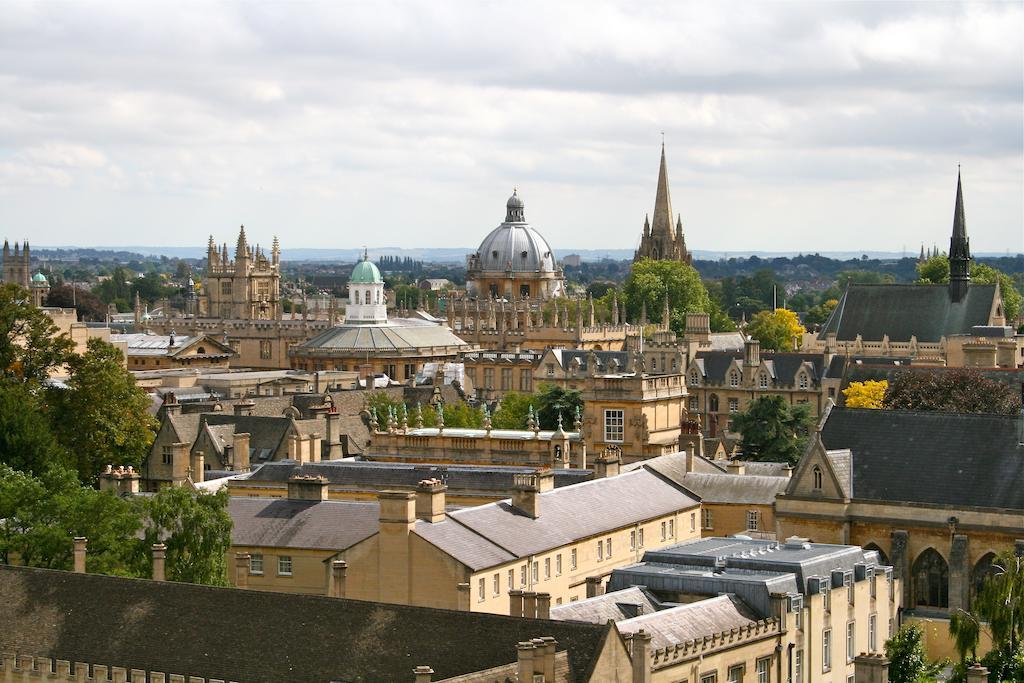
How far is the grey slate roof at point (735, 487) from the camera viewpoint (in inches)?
2844

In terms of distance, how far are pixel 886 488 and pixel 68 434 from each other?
36.5m

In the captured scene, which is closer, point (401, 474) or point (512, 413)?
point (401, 474)

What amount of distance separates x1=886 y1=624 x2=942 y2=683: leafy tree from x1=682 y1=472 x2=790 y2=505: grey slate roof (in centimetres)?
1841

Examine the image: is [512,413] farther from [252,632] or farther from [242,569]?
[252,632]

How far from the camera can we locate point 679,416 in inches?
3819

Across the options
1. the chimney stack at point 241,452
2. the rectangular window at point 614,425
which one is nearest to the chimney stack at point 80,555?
the chimney stack at point 241,452

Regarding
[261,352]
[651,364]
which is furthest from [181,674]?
[261,352]

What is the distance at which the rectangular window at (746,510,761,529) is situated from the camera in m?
71.8

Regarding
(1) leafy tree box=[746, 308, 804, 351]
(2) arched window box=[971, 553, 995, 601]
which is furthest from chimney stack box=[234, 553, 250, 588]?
(1) leafy tree box=[746, 308, 804, 351]

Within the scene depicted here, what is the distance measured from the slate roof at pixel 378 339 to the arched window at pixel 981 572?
88.5m

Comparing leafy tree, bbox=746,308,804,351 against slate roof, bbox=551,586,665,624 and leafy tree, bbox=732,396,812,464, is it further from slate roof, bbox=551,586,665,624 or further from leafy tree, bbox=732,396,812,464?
slate roof, bbox=551,586,665,624

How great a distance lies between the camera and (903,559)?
66.6 metres

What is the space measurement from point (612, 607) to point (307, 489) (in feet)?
55.1

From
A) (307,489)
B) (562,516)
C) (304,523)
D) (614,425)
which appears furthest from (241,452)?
(562,516)
